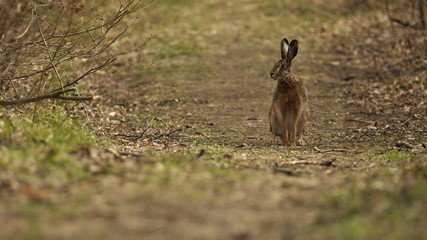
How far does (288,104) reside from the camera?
1059cm

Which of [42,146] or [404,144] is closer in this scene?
[42,146]

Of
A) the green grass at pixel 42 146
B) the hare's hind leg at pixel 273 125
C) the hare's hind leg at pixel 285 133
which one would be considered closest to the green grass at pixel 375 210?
the green grass at pixel 42 146

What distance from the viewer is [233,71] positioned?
16031mm

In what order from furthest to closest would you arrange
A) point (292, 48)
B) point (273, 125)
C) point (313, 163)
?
point (292, 48) → point (273, 125) → point (313, 163)

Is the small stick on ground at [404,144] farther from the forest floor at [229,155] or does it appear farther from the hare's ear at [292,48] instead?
the hare's ear at [292,48]

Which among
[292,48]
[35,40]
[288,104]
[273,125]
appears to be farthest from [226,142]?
[35,40]

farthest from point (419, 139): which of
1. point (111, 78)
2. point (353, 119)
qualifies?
point (111, 78)

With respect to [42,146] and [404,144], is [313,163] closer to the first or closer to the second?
[404,144]

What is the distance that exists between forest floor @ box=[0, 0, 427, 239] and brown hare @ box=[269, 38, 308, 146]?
0.29 m

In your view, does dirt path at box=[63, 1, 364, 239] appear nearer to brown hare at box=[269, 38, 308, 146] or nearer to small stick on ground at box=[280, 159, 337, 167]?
small stick on ground at box=[280, 159, 337, 167]

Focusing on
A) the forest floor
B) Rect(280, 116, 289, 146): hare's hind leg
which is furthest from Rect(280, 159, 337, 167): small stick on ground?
Rect(280, 116, 289, 146): hare's hind leg

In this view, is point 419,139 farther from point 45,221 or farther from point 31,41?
point 45,221

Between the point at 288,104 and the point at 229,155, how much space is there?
2.73 m

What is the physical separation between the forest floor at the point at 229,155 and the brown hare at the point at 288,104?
0.29 m
